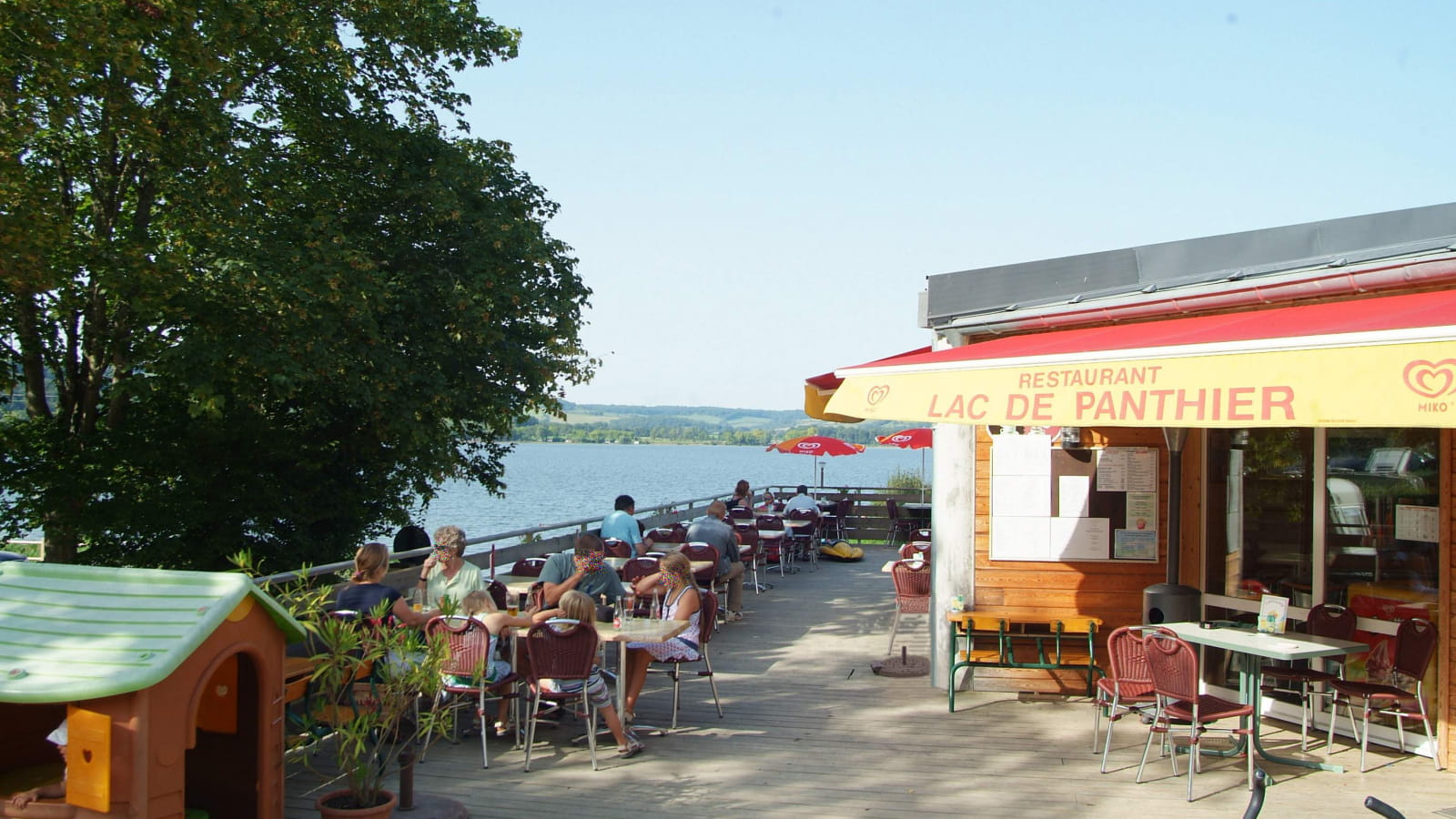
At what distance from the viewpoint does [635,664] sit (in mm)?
6988

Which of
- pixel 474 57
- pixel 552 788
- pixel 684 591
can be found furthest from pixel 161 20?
pixel 552 788

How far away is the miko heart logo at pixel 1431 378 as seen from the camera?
326 centimetres

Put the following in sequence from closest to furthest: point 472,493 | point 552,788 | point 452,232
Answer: point 552,788 < point 452,232 < point 472,493

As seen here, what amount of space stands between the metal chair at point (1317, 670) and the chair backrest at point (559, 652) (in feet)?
13.1

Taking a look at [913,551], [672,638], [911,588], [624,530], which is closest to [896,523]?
[913,551]

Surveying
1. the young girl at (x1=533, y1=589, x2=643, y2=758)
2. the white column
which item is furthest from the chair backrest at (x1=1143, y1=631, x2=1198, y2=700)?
the young girl at (x1=533, y1=589, x2=643, y2=758)

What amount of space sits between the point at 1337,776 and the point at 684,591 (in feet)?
12.9

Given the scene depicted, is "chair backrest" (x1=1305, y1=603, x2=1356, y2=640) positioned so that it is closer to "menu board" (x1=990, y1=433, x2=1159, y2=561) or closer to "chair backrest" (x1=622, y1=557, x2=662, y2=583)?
"menu board" (x1=990, y1=433, x2=1159, y2=561)

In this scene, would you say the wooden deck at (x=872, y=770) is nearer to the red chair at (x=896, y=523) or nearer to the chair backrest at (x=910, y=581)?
the chair backrest at (x=910, y=581)

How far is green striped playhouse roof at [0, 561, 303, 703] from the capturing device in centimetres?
363

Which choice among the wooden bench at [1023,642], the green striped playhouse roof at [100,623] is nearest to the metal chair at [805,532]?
the wooden bench at [1023,642]

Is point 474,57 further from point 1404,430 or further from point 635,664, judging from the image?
point 1404,430

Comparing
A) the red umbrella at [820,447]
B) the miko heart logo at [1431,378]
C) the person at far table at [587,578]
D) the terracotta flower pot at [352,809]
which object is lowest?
the terracotta flower pot at [352,809]

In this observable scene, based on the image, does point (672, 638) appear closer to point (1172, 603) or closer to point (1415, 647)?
point (1172, 603)
